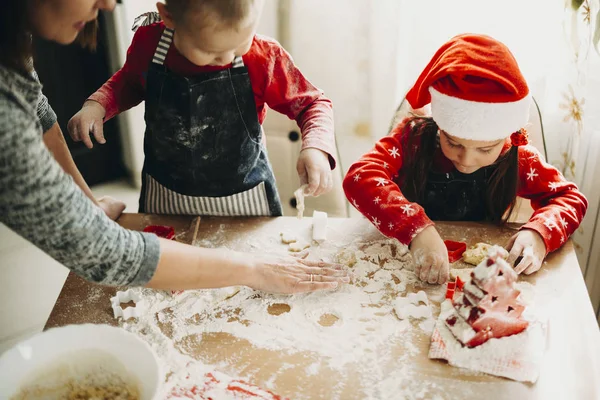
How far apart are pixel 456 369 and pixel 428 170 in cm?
61

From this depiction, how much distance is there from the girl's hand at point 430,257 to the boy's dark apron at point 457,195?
0.91ft

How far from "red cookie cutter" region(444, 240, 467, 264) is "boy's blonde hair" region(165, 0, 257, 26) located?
0.66m

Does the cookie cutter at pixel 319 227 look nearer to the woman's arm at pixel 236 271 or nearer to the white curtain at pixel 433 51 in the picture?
the woman's arm at pixel 236 271

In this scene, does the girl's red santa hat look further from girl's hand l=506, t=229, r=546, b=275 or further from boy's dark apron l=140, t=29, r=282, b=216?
boy's dark apron l=140, t=29, r=282, b=216

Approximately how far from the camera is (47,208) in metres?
0.70

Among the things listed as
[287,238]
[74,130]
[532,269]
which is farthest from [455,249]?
[74,130]

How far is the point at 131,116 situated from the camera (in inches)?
90.0

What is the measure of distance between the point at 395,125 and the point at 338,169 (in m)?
0.43

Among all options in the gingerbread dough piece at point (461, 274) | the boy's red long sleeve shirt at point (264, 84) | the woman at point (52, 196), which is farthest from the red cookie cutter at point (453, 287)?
the woman at point (52, 196)

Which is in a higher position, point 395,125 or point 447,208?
point 395,125

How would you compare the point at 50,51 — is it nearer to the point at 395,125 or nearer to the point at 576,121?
the point at 395,125

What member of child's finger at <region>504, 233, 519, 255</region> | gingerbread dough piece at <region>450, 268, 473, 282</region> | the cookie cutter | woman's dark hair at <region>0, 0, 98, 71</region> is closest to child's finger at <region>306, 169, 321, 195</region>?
the cookie cutter

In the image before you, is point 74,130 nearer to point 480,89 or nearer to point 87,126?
point 87,126

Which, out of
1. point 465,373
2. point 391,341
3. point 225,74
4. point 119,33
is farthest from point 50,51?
point 465,373
